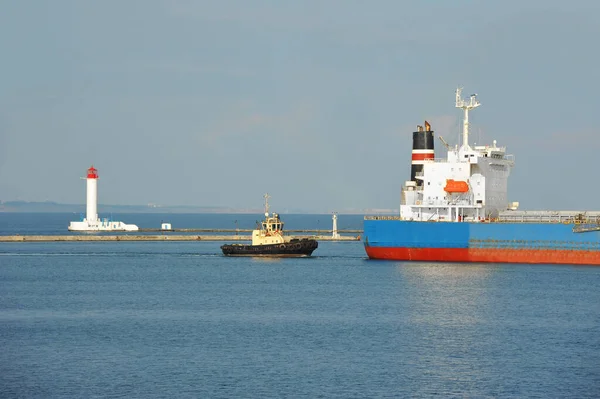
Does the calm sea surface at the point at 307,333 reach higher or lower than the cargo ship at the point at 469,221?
lower

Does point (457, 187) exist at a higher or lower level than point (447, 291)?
higher

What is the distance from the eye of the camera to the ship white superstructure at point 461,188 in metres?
54.3

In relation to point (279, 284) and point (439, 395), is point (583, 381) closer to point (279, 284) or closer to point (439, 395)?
point (439, 395)

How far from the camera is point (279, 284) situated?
47.4 m

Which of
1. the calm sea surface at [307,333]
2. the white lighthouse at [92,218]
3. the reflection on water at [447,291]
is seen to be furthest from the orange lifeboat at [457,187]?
the white lighthouse at [92,218]

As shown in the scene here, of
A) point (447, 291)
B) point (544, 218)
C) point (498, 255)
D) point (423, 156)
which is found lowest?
point (447, 291)

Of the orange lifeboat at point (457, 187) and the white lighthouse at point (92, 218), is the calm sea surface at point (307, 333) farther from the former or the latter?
the white lighthouse at point (92, 218)

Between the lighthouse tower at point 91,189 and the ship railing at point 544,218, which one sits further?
the lighthouse tower at point 91,189

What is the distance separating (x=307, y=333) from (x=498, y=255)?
75.3 feet

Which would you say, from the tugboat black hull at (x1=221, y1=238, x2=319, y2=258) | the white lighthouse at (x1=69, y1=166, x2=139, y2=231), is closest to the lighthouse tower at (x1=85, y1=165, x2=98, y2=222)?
the white lighthouse at (x1=69, y1=166, x2=139, y2=231)

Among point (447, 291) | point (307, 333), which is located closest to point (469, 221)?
point (447, 291)

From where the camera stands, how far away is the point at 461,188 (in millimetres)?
53844

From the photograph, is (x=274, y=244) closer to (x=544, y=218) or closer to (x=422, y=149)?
(x=422, y=149)

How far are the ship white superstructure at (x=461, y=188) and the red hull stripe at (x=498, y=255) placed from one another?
2161 millimetres
